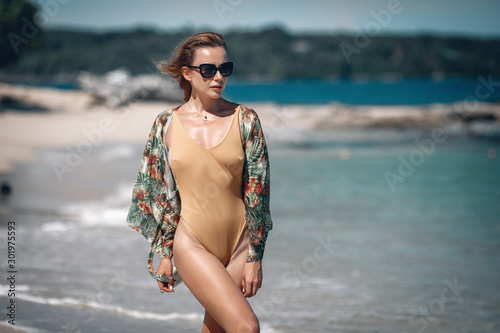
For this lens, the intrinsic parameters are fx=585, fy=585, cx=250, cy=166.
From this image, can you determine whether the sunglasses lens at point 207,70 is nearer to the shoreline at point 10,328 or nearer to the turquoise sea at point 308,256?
the turquoise sea at point 308,256

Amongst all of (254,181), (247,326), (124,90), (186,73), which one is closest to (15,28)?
(124,90)

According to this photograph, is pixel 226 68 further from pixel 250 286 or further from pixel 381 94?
pixel 381 94

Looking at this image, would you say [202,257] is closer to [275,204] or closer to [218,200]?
[218,200]

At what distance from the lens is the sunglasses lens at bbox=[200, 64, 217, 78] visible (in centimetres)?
295

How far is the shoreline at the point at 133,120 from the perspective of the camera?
780 inches

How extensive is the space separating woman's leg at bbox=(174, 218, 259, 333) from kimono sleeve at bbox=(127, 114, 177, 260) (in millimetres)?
96

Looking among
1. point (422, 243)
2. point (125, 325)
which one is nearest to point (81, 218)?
point (125, 325)

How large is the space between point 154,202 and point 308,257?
446 cm

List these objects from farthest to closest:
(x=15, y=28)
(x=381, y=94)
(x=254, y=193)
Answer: (x=381, y=94) < (x=15, y=28) < (x=254, y=193)

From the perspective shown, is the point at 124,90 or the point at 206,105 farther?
the point at 124,90

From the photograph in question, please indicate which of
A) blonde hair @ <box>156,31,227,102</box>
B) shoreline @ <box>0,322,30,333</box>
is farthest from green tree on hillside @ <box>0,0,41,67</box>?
blonde hair @ <box>156,31,227,102</box>

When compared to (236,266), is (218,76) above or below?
above

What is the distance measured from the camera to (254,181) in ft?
9.57

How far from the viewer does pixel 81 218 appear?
351 inches
